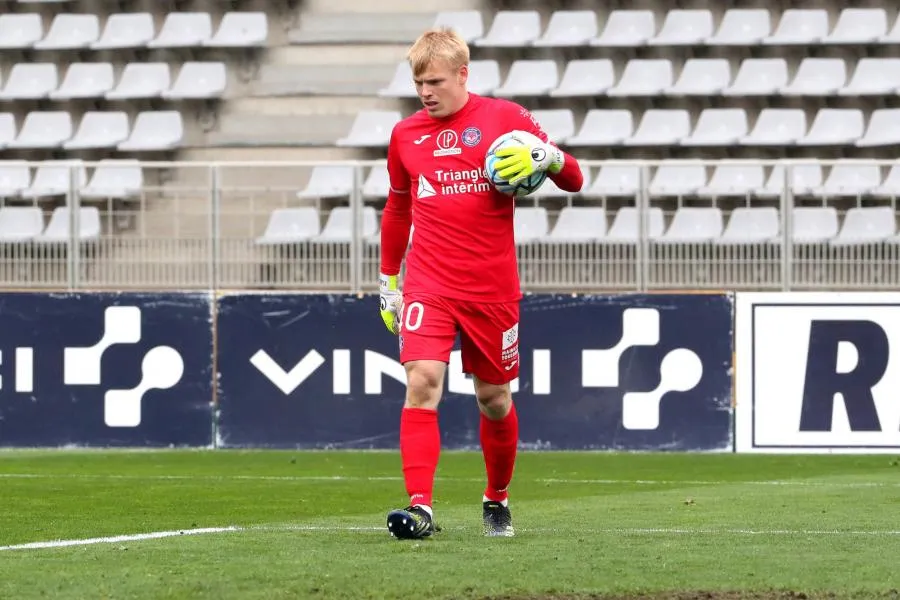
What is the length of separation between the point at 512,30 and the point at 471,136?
1489 cm

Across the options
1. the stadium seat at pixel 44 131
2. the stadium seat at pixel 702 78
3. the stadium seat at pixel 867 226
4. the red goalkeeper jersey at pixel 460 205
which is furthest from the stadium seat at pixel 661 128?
the red goalkeeper jersey at pixel 460 205

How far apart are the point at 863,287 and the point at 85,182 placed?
6.50m

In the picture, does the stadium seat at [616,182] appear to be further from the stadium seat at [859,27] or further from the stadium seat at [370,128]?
the stadium seat at [859,27]

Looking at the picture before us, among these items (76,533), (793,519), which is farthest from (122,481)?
(793,519)

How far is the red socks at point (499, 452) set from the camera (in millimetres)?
7102

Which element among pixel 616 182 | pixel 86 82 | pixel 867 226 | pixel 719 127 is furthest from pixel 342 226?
pixel 86 82

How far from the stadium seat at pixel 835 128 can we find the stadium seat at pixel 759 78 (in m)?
0.65

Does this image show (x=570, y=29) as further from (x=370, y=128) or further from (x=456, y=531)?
(x=456, y=531)

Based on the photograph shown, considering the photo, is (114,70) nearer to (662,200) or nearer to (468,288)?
(662,200)

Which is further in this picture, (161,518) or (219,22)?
(219,22)

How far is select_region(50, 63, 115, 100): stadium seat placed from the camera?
72.0 ft

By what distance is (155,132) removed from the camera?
21.4m

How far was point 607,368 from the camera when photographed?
1414cm

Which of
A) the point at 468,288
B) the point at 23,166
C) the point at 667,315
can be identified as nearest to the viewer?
the point at 468,288
